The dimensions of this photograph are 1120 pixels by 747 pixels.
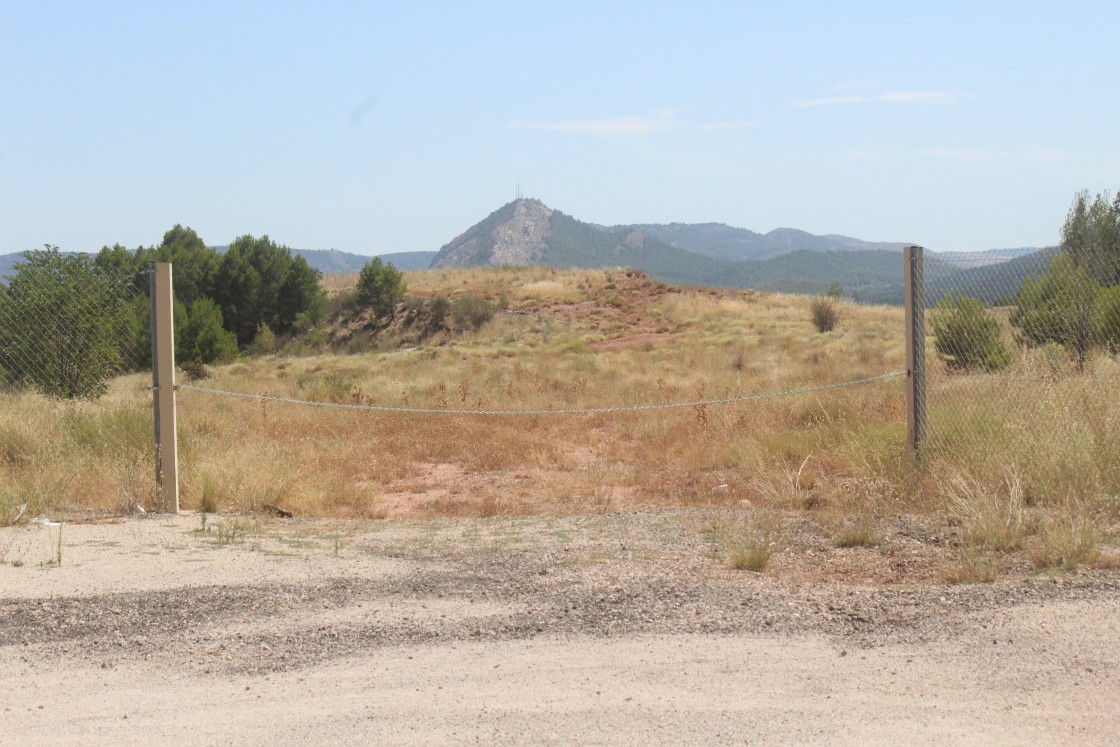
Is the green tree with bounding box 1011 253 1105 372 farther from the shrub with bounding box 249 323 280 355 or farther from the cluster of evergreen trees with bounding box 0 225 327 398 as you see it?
the shrub with bounding box 249 323 280 355

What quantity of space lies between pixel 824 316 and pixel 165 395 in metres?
34.8

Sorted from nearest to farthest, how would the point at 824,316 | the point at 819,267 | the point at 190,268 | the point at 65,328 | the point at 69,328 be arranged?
the point at 65,328 < the point at 69,328 < the point at 824,316 < the point at 190,268 < the point at 819,267

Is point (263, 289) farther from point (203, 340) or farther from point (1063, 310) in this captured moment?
point (1063, 310)

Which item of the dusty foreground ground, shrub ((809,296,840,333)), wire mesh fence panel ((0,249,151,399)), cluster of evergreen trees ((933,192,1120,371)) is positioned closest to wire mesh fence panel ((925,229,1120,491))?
cluster of evergreen trees ((933,192,1120,371))

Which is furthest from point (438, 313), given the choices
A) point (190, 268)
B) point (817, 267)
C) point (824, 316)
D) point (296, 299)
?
point (817, 267)

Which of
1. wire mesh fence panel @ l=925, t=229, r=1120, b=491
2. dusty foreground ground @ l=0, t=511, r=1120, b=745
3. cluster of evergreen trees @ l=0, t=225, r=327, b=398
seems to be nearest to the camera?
dusty foreground ground @ l=0, t=511, r=1120, b=745

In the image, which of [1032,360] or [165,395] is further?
[1032,360]

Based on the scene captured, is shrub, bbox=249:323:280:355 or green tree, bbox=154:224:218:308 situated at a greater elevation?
green tree, bbox=154:224:218:308

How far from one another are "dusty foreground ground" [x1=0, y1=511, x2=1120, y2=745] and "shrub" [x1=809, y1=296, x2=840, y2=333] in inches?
1371

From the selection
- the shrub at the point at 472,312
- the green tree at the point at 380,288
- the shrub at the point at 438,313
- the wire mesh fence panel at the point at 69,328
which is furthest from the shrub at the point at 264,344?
the wire mesh fence panel at the point at 69,328

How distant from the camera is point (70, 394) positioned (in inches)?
488

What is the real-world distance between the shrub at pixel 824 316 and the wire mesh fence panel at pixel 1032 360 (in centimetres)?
3080

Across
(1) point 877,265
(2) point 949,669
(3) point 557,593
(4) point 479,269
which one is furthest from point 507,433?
(1) point 877,265

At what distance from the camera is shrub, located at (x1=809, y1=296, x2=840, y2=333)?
134 ft
